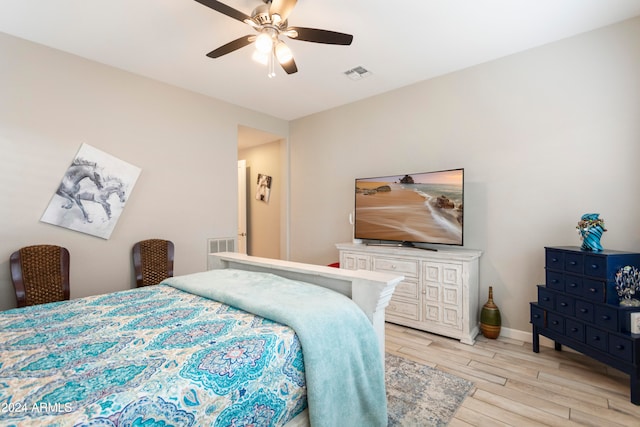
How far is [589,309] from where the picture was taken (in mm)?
2309

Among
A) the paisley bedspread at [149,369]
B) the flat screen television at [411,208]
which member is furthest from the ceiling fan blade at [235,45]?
the flat screen television at [411,208]

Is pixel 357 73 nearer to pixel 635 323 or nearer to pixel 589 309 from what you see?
pixel 589 309

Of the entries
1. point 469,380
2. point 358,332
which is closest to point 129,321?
point 358,332

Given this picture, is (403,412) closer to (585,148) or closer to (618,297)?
(618,297)

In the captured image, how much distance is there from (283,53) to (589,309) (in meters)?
3.05

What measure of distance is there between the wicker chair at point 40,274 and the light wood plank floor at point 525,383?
10.2 ft

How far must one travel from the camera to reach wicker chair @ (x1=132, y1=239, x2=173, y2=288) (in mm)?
3309

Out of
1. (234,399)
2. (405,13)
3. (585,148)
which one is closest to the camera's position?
(234,399)

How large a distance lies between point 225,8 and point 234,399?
213 centimetres

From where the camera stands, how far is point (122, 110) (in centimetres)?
330

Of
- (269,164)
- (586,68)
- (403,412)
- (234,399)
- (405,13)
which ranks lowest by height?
(403,412)

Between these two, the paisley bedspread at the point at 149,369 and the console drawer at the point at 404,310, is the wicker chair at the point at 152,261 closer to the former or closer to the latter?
the paisley bedspread at the point at 149,369

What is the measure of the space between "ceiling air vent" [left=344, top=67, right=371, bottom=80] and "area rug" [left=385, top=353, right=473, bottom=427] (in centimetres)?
292

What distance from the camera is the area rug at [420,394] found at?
6.15 feet
